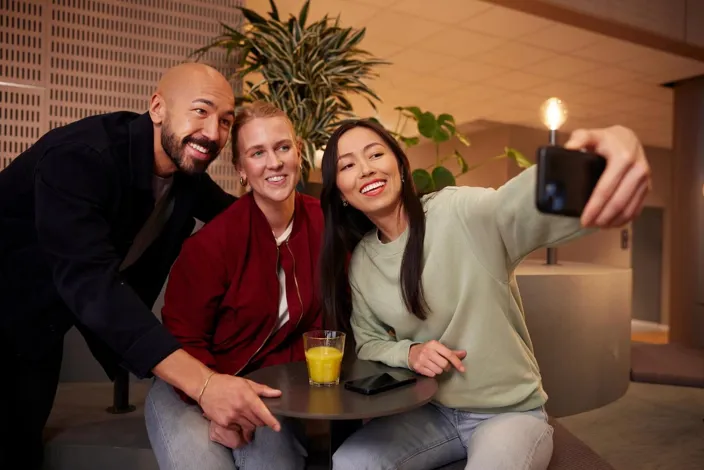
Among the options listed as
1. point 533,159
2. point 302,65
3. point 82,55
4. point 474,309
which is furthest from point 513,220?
point 533,159

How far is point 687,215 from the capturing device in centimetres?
523

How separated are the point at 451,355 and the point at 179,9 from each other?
9.13 ft

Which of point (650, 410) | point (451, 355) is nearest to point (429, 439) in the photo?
point (451, 355)

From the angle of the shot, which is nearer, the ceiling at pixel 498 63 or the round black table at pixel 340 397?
the round black table at pixel 340 397

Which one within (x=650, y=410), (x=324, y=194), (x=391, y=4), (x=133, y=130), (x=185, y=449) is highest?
(x=391, y=4)

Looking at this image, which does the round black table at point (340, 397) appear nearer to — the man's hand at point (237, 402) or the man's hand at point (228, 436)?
the man's hand at point (237, 402)

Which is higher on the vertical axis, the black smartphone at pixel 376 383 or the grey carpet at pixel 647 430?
the black smartphone at pixel 376 383

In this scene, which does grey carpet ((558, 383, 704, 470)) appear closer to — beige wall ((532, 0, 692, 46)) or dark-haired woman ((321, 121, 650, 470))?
dark-haired woman ((321, 121, 650, 470))

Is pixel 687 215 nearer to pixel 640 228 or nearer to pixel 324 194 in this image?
pixel 324 194

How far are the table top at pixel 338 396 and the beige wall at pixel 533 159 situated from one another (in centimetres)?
609

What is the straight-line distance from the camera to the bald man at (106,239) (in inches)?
54.0

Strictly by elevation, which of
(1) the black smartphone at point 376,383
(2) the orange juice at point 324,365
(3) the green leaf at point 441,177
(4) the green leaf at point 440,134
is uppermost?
(4) the green leaf at point 440,134

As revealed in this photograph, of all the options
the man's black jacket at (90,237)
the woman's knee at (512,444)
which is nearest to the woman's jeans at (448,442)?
the woman's knee at (512,444)

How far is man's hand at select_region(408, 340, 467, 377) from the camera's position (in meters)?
1.36
